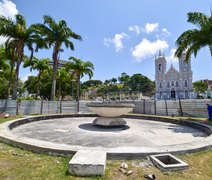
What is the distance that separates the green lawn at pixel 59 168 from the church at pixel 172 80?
65.5m

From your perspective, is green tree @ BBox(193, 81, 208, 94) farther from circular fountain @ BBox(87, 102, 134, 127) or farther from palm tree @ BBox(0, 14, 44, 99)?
circular fountain @ BBox(87, 102, 134, 127)

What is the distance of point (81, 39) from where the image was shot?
2177 cm

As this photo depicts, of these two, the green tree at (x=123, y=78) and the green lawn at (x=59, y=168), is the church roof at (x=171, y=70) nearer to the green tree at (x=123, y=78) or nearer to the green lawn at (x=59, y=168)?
the green tree at (x=123, y=78)

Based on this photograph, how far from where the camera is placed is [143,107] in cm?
1878

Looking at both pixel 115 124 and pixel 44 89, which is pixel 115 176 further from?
pixel 44 89

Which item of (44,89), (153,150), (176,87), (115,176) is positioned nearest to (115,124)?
(153,150)

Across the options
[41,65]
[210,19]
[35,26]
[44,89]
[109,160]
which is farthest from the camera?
[44,89]

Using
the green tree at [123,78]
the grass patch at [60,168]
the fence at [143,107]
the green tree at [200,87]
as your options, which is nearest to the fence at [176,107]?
the fence at [143,107]

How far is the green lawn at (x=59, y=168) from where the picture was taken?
295cm

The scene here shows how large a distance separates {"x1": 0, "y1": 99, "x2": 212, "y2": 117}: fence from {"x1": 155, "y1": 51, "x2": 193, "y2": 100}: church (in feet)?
167

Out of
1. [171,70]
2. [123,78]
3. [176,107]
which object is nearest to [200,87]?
[171,70]

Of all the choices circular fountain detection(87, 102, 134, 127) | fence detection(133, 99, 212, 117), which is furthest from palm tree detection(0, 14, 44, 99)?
fence detection(133, 99, 212, 117)

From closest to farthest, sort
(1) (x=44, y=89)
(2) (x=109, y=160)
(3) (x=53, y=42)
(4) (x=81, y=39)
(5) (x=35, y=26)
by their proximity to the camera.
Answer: (2) (x=109, y=160)
(5) (x=35, y=26)
(3) (x=53, y=42)
(4) (x=81, y=39)
(1) (x=44, y=89)

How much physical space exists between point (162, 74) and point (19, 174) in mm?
72597
